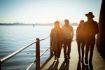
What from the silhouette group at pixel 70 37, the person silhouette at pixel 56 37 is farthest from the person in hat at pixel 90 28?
the person silhouette at pixel 56 37

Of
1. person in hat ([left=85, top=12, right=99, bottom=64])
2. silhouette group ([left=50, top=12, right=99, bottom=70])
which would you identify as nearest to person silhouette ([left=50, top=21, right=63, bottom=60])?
silhouette group ([left=50, top=12, right=99, bottom=70])

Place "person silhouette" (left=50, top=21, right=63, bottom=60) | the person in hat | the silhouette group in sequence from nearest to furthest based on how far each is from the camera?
the person in hat < the silhouette group < "person silhouette" (left=50, top=21, right=63, bottom=60)

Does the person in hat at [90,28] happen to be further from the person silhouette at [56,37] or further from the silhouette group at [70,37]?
the person silhouette at [56,37]

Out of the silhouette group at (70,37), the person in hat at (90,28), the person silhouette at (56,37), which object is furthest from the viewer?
the person silhouette at (56,37)

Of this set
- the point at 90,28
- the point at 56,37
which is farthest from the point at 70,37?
the point at 90,28

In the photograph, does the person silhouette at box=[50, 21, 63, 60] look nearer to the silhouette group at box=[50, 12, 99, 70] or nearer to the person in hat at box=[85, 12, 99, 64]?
the silhouette group at box=[50, 12, 99, 70]

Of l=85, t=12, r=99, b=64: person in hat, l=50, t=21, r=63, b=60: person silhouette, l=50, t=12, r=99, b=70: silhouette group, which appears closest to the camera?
l=85, t=12, r=99, b=64: person in hat

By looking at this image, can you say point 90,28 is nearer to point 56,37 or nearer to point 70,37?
point 70,37

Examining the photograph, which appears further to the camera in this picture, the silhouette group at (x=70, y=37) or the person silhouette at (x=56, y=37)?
the person silhouette at (x=56, y=37)

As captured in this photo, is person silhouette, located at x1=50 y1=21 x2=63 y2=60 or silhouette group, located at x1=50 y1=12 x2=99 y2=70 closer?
silhouette group, located at x1=50 y1=12 x2=99 y2=70

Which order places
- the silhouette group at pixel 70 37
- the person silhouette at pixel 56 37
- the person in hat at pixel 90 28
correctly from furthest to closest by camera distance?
the person silhouette at pixel 56 37
the silhouette group at pixel 70 37
the person in hat at pixel 90 28

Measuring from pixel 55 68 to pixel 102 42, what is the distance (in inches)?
141

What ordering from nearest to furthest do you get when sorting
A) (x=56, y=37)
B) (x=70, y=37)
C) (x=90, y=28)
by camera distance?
(x=90, y=28) → (x=56, y=37) → (x=70, y=37)

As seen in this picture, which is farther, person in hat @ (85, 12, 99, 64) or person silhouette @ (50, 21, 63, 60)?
person silhouette @ (50, 21, 63, 60)
